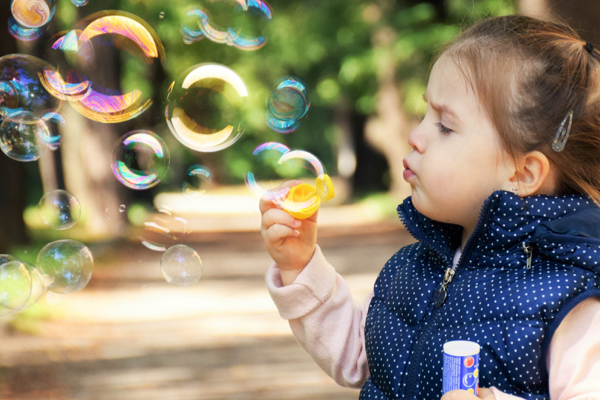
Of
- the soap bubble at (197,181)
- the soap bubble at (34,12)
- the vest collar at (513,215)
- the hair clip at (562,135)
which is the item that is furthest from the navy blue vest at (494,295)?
the soap bubble at (34,12)

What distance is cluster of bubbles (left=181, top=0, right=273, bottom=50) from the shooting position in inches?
93.0

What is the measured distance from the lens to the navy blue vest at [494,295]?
1.20m

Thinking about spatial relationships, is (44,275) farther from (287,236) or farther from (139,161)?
Answer: (287,236)

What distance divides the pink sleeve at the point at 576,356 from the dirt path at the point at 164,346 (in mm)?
2790

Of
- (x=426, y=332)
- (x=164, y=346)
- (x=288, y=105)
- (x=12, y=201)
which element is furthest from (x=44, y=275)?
(x=12, y=201)

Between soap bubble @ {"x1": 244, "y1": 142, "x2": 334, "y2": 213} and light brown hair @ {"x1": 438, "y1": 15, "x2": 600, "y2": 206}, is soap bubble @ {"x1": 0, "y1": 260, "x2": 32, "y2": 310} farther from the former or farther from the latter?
light brown hair @ {"x1": 438, "y1": 15, "x2": 600, "y2": 206}

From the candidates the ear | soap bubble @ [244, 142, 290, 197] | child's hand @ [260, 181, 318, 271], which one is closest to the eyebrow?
the ear

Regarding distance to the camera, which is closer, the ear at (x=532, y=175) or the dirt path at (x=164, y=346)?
the ear at (x=532, y=175)

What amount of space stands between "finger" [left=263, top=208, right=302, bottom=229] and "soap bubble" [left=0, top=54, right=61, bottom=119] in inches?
54.6

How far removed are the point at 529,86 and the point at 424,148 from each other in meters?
0.24

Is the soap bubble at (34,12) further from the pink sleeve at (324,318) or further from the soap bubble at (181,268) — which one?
the pink sleeve at (324,318)

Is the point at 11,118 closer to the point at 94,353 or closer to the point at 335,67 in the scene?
the point at 94,353

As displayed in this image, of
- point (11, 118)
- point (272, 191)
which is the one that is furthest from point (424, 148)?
point (11, 118)

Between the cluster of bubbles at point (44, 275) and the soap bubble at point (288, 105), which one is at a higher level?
the soap bubble at point (288, 105)
